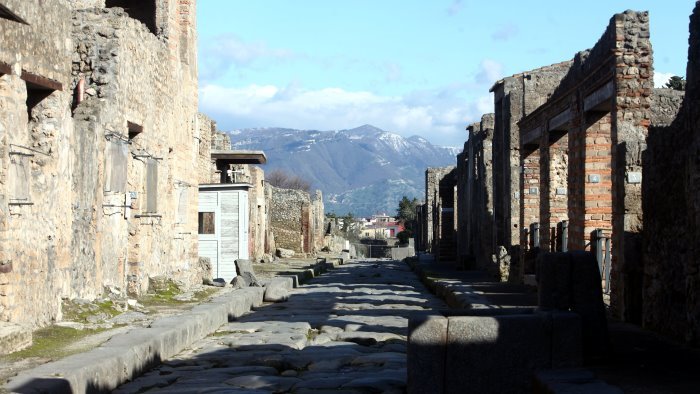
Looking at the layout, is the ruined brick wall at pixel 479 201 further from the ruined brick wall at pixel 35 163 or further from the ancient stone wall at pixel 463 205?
the ruined brick wall at pixel 35 163

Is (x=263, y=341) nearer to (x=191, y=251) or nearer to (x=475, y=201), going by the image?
(x=191, y=251)

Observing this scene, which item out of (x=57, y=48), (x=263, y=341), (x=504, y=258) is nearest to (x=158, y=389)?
(x=263, y=341)

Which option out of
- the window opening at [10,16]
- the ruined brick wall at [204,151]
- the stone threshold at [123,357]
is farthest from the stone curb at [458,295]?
the ruined brick wall at [204,151]

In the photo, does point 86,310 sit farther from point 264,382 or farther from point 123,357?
point 264,382

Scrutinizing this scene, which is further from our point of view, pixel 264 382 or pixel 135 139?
pixel 135 139

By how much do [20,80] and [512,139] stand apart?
14.3 meters

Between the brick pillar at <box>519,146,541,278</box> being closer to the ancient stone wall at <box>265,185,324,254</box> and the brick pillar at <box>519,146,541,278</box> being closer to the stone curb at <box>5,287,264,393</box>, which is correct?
the stone curb at <box>5,287,264,393</box>

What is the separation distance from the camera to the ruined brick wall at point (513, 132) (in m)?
22.0

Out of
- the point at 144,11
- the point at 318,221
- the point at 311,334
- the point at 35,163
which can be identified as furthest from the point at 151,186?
the point at 318,221

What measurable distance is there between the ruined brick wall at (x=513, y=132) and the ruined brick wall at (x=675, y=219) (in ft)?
36.1

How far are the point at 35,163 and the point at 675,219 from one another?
6194mm

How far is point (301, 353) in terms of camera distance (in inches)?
382

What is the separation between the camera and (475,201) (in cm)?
2905

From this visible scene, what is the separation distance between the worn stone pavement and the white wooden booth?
596cm
